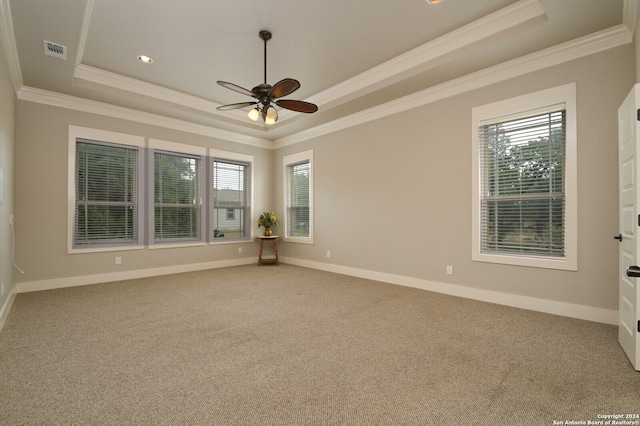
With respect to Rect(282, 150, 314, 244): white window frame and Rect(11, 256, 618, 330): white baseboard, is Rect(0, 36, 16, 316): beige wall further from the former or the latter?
Rect(282, 150, 314, 244): white window frame

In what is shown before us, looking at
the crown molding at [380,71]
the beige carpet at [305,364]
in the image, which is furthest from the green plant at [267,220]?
the beige carpet at [305,364]

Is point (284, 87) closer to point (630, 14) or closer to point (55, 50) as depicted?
point (55, 50)

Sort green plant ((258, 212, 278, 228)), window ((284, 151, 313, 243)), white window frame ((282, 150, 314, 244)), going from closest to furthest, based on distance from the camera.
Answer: white window frame ((282, 150, 314, 244)) → window ((284, 151, 313, 243)) → green plant ((258, 212, 278, 228))

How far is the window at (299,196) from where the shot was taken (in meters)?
6.35

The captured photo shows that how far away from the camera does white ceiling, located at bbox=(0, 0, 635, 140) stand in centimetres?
285

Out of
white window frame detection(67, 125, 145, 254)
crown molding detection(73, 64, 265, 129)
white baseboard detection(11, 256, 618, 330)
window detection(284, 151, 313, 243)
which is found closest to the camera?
white baseboard detection(11, 256, 618, 330)

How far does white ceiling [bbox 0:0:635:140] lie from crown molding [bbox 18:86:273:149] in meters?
0.10

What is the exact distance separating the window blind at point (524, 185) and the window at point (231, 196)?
15.4ft

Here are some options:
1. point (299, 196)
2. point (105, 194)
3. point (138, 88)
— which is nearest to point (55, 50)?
point (138, 88)

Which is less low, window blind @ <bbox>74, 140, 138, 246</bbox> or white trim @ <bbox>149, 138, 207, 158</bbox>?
white trim @ <bbox>149, 138, 207, 158</bbox>

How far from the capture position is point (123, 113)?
197 inches

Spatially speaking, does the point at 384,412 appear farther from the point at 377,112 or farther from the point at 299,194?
the point at 299,194

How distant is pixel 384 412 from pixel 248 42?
148 inches

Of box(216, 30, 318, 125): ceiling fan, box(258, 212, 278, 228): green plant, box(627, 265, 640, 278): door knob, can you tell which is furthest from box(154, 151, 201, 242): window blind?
box(627, 265, 640, 278): door knob
